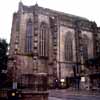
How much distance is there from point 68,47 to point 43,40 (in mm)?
5447

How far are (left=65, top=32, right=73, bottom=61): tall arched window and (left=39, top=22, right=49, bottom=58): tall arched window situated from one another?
4226 mm

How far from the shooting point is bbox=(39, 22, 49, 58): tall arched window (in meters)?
41.9

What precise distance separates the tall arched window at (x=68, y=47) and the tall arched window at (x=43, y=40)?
4.23 meters

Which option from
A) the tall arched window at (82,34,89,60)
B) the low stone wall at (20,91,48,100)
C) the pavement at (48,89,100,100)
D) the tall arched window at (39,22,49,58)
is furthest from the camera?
the tall arched window at (82,34,89,60)

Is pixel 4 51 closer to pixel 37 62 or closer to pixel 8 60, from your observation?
pixel 8 60

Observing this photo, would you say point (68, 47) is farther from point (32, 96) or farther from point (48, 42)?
point (32, 96)

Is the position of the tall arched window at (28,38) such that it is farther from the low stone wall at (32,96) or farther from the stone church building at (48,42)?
the low stone wall at (32,96)

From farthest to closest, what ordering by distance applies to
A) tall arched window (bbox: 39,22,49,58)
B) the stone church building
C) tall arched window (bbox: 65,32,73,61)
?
tall arched window (bbox: 65,32,73,61), tall arched window (bbox: 39,22,49,58), the stone church building

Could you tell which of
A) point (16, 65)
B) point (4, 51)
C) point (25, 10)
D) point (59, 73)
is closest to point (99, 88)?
point (59, 73)

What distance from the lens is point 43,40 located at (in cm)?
4247

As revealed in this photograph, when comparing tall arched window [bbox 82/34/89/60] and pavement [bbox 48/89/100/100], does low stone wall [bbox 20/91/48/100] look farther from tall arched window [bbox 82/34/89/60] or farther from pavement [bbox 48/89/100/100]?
tall arched window [bbox 82/34/89/60]

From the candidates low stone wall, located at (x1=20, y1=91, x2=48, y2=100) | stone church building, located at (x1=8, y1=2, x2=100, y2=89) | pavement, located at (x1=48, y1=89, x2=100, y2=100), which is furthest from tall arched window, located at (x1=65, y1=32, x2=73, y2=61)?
low stone wall, located at (x1=20, y1=91, x2=48, y2=100)

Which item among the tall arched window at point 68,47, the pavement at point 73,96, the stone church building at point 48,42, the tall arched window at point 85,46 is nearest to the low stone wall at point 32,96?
the pavement at point 73,96

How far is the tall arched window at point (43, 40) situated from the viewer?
41.9 metres
